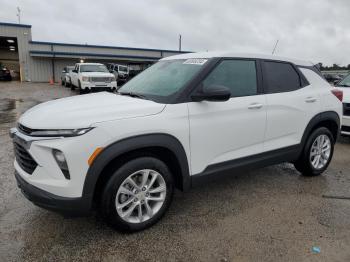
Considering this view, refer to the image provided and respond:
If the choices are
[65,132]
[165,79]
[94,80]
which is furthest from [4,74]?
[65,132]

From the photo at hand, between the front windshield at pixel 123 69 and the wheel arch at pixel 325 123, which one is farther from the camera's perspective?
the front windshield at pixel 123 69

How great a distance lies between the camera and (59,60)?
3238cm

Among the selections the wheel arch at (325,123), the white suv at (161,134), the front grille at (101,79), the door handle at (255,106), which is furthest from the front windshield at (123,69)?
the door handle at (255,106)

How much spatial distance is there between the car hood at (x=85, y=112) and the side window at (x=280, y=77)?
5.50ft

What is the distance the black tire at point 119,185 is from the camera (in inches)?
103

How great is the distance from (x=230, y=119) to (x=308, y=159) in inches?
72.9

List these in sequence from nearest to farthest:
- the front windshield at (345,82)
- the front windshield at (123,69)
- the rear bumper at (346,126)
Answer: the rear bumper at (346,126) < the front windshield at (345,82) < the front windshield at (123,69)

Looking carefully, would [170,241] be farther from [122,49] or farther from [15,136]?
[122,49]

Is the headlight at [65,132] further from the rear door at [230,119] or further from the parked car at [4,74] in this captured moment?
the parked car at [4,74]

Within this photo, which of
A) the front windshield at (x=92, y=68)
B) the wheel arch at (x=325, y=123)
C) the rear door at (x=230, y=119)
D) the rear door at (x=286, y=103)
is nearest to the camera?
the rear door at (x=230, y=119)

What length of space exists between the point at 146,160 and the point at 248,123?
1.37 m

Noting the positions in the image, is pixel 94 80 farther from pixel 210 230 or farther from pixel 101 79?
pixel 210 230

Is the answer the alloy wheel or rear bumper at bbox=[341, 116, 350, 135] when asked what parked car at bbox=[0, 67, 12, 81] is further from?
the alloy wheel

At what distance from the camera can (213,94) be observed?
9.37 ft
